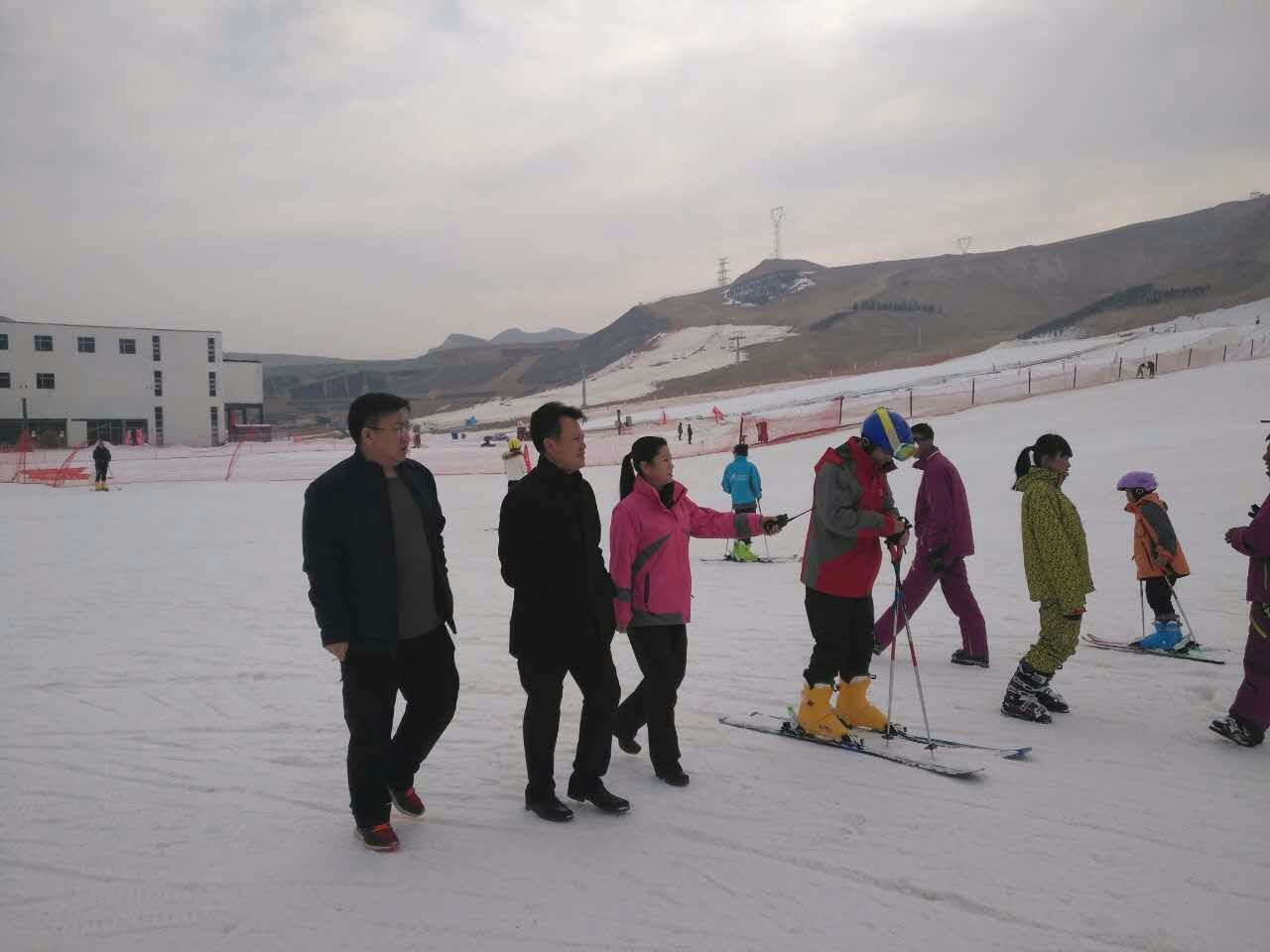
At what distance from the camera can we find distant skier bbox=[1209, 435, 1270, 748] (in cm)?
500

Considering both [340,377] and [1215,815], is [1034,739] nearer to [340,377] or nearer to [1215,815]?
[1215,815]

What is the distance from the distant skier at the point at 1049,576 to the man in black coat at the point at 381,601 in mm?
3687

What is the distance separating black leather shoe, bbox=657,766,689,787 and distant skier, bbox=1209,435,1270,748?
3.17 metres

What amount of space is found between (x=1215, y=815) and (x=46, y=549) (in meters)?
14.7

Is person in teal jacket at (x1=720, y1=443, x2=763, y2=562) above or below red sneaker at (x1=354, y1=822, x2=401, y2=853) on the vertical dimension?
above

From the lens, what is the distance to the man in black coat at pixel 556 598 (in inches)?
159

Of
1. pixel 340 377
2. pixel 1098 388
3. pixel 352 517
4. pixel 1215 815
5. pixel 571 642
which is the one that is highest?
pixel 340 377

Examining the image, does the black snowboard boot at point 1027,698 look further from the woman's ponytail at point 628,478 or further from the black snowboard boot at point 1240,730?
the woman's ponytail at point 628,478

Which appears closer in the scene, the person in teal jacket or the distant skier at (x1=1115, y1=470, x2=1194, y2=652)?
the distant skier at (x1=1115, y1=470, x2=1194, y2=652)

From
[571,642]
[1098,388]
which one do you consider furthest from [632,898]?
[1098,388]

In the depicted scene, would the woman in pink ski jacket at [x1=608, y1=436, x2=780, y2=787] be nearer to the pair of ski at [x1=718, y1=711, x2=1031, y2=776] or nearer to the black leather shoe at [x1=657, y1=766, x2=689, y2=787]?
the black leather shoe at [x1=657, y1=766, x2=689, y2=787]

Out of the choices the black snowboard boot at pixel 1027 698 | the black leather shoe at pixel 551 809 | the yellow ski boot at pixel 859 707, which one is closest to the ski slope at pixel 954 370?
the black snowboard boot at pixel 1027 698

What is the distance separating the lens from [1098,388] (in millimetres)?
29516

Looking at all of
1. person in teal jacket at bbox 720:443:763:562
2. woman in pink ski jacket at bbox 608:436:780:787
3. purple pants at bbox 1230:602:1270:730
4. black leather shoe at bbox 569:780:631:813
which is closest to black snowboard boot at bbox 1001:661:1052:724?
purple pants at bbox 1230:602:1270:730
